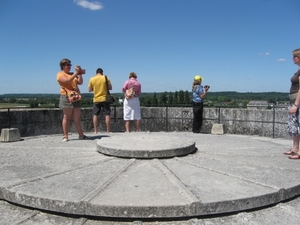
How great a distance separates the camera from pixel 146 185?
147 inches

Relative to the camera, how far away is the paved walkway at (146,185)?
319 centimetres

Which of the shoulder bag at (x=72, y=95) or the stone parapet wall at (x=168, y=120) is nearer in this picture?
the shoulder bag at (x=72, y=95)

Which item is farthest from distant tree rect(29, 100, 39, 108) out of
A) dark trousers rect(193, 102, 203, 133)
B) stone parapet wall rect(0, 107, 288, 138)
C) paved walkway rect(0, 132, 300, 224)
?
dark trousers rect(193, 102, 203, 133)

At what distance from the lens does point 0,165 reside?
15.7 ft

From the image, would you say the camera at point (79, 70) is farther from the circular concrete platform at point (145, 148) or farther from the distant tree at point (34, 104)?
the distant tree at point (34, 104)

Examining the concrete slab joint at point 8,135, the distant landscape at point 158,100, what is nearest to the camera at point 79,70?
the concrete slab joint at point 8,135

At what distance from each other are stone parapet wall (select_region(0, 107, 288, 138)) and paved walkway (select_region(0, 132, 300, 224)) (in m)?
3.62

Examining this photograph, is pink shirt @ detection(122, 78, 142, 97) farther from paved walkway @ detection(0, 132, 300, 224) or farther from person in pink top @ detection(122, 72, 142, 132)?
paved walkway @ detection(0, 132, 300, 224)

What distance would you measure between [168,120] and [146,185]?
6815 mm

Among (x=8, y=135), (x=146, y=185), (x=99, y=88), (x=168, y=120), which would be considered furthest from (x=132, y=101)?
(x=146, y=185)

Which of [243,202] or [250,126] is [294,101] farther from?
[250,126]

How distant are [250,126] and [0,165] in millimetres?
7170

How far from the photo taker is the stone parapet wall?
8.91 metres

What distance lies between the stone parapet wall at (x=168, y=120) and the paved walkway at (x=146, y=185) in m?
3.62
